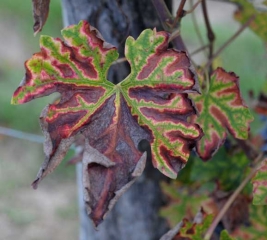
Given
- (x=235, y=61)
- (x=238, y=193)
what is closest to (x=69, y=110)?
(x=238, y=193)

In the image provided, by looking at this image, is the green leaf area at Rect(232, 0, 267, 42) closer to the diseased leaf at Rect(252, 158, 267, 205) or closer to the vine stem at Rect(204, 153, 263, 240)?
the vine stem at Rect(204, 153, 263, 240)

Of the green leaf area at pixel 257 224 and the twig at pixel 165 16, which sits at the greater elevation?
the twig at pixel 165 16

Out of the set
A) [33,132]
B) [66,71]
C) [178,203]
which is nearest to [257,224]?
[178,203]

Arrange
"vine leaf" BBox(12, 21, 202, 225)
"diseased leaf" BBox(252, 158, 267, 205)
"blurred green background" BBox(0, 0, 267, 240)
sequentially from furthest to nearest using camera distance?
"blurred green background" BBox(0, 0, 267, 240)
"diseased leaf" BBox(252, 158, 267, 205)
"vine leaf" BBox(12, 21, 202, 225)

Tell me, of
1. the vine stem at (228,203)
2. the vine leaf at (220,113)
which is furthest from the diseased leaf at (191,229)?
the vine leaf at (220,113)

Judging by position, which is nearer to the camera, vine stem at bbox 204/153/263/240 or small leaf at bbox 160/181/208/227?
vine stem at bbox 204/153/263/240

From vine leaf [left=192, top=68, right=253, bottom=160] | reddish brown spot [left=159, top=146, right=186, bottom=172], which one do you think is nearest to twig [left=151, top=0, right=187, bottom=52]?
vine leaf [left=192, top=68, right=253, bottom=160]

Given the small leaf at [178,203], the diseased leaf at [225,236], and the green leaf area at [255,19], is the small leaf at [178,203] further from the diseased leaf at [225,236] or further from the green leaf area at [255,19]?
the green leaf area at [255,19]
